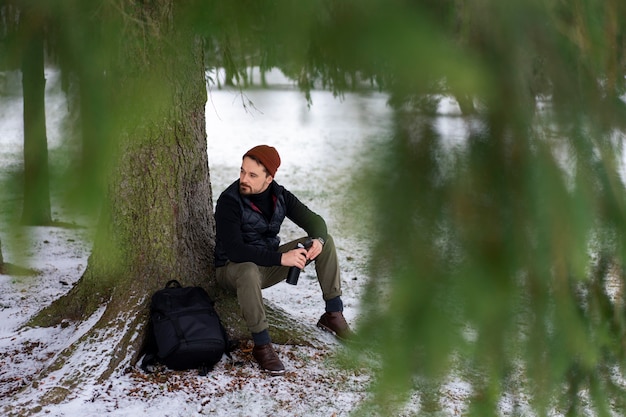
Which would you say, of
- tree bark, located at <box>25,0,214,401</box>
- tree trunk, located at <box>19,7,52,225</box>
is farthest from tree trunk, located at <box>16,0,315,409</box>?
tree trunk, located at <box>19,7,52,225</box>

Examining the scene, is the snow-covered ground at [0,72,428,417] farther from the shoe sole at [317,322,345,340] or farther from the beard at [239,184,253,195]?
the beard at [239,184,253,195]

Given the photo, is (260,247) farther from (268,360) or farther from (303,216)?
(268,360)

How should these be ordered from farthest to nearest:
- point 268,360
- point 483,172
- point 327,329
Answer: point 327,329 < point 268,360 < point 483,172

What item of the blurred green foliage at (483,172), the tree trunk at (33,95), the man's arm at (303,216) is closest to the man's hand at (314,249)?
the man's arm at (303,216)

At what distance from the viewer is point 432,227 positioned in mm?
936

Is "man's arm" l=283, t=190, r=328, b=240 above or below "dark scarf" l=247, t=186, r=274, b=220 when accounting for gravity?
below

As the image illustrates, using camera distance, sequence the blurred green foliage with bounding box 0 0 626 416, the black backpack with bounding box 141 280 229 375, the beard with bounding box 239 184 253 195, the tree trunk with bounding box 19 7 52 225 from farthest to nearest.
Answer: the beard with bounding box 239 184 253 195, the black backpack with bounding box 141 280 229 375, the tree trunk with bounding box 19 7 52 225, the blurred green foliage with bounding box 0 0 626 416

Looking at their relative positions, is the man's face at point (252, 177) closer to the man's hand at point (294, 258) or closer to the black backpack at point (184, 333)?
the man's hand at point (294, 258)

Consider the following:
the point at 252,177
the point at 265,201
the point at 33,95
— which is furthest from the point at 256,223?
the point at 33,95

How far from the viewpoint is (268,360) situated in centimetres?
319

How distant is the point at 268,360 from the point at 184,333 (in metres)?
0.43

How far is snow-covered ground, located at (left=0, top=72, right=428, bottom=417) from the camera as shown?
0.96 metres

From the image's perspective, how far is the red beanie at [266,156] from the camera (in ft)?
10.5

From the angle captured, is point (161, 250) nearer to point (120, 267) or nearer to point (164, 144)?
point (120, 267)
